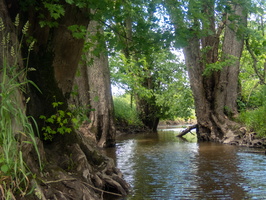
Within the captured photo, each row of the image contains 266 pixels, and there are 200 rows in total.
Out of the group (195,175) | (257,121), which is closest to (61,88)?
(195,175)

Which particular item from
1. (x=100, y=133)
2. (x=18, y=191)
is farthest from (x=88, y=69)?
(x=18, y=191)

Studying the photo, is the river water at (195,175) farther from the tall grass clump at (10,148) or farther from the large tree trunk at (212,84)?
the large tree trunk at (212,84)

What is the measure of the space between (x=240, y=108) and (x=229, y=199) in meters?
12.0

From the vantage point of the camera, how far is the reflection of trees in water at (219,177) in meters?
5.97

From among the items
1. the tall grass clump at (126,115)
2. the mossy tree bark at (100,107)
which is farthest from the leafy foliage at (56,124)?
the tall grass clump at (126,115)

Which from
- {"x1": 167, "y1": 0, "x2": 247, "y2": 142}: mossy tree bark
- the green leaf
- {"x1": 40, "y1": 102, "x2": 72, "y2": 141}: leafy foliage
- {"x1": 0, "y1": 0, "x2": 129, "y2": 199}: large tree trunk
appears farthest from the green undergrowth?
the green leaf

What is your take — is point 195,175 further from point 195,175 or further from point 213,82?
point 213,82

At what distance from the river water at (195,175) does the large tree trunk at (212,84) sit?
16.2 feet

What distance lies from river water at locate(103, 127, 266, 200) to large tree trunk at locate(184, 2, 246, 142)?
4937mm

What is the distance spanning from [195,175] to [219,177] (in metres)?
0.54

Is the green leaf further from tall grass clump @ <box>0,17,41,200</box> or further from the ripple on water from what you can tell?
the ripple on water

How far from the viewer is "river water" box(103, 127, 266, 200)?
601 centimetres

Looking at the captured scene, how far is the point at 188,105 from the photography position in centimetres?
1927

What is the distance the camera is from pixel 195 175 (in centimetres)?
764
